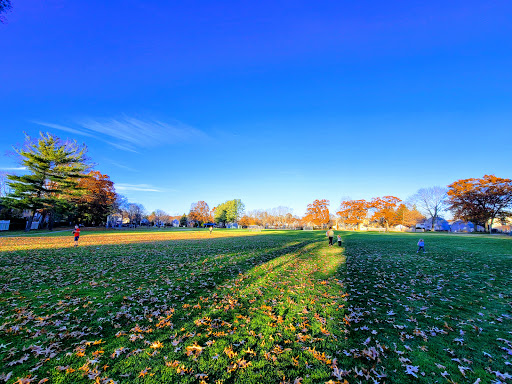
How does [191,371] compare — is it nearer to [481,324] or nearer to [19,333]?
[19,333]

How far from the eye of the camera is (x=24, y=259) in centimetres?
1259

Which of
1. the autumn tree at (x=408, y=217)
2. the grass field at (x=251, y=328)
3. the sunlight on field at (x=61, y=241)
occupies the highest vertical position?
the autumn tree at (x=408, y=217)

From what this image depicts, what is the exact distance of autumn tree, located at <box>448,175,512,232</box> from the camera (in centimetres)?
4591

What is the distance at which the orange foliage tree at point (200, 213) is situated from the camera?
346 feet

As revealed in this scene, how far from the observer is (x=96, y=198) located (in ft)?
166

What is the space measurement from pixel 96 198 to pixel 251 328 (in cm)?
5844

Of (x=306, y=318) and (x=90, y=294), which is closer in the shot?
(x=306, y=318)

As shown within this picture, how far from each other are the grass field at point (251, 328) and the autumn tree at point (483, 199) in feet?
172

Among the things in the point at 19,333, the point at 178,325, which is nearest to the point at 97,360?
the point at 178,325

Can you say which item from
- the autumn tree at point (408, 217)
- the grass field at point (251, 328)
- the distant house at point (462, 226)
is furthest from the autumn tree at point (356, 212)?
the grass field at point (251, 328)

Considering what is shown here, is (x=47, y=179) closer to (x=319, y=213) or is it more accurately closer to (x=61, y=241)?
(x=61, y=241)

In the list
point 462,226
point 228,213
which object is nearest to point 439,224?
point 462,226

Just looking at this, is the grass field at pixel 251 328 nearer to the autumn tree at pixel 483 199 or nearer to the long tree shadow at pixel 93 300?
the long tree shadow at pixel 93 300

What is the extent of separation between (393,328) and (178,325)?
5.35 metres
